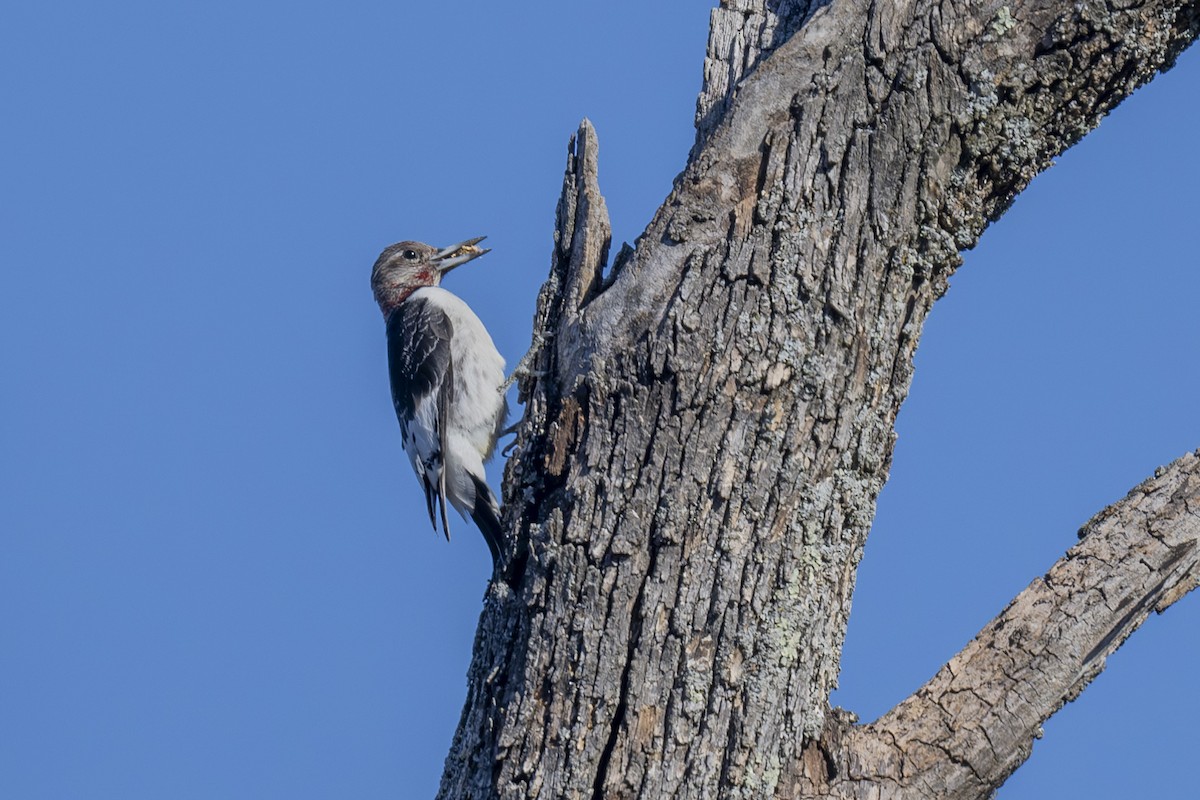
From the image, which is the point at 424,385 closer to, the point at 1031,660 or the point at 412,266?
the point at 412,266

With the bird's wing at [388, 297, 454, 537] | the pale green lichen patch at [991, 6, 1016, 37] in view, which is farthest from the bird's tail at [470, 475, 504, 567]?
the pale green lichen patch at [991, 6, 1016, 37]

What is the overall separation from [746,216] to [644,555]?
78cm

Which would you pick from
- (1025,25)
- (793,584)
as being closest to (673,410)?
(793,584)

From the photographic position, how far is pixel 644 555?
254 centimetres

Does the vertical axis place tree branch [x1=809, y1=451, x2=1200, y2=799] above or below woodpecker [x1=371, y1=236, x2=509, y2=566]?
below

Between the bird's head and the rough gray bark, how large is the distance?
4.08m

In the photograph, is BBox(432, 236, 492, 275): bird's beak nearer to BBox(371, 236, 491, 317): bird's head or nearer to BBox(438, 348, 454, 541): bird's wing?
BBox(371, 236, 491, 317): bird's head

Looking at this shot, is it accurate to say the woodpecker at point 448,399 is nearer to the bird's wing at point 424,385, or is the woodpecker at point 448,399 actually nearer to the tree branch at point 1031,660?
the bird's wing at point 424,385

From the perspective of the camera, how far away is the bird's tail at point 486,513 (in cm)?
540

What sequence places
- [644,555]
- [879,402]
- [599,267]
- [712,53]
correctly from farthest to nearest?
[712,53] → [599,267] → [879,402] → [644,555]

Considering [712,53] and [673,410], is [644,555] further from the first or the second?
[712,53]

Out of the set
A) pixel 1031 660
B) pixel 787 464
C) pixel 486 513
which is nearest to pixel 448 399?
pixel 486 513

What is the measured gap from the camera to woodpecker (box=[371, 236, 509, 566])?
231 inches

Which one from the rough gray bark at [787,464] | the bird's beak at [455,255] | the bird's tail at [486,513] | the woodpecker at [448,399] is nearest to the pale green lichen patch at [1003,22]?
the rough gray bark at [787,464]
